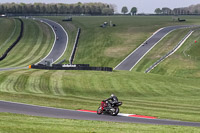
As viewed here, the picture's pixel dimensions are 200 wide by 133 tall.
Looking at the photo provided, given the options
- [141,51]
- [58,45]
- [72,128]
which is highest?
[72,128]

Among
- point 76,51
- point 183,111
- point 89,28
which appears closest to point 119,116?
point 183,111

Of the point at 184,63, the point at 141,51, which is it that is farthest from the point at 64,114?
the point at 141,51

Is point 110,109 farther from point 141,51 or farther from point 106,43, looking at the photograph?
point 106,43

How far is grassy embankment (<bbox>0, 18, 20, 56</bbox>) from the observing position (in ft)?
370

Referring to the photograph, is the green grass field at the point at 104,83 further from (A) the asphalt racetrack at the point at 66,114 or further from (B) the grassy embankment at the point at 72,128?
(A) the asphalt racetrack at the point at 66,114

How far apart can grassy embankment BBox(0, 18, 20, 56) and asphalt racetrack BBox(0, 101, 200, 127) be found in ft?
246

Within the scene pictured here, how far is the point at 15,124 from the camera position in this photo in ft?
73.2

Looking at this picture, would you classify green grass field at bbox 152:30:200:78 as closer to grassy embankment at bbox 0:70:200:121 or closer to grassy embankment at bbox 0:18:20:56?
grassy embankment at bbox 0:70:200:121

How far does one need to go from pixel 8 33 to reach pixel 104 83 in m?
80.5

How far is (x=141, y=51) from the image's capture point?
9569 centimetres

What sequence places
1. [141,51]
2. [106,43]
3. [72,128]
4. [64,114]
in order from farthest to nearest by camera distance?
1. [106,43]
2. [141,51]
3. [64,114]
4. [72,128]

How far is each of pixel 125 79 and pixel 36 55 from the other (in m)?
49.3

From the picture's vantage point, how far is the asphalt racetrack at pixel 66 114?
1073 inches

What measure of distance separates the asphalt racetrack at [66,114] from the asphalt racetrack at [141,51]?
163 feet
